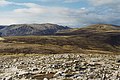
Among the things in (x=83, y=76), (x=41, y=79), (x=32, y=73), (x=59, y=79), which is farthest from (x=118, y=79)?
(x=32, y=73)

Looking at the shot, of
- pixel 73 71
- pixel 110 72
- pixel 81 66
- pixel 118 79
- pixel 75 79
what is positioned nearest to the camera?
pixel 118 79

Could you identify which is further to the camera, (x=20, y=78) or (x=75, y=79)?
(x=20, y=78)

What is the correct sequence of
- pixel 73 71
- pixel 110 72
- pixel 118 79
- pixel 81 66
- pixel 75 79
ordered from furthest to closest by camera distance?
pixel 81 66, pixel 73 71, pixel 110 72, pixel 75 79, pixel 118 79

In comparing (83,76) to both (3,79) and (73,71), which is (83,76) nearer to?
(73,71)

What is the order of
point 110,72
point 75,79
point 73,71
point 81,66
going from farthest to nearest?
point 81,66 → point 73,71 → point 110,72 → point 75,79

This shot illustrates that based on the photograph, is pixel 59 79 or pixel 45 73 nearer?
pixel 59 79

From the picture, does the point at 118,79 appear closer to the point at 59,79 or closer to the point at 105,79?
the point at 105,79

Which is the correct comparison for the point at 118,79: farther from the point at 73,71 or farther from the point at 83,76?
the point at 73,71

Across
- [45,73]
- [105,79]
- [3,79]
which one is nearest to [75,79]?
[105,79]

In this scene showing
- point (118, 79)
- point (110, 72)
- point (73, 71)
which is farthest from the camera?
A: point (73, 71)
